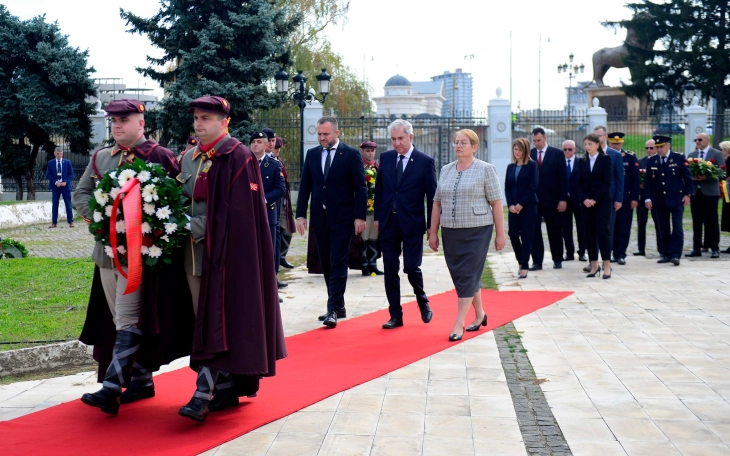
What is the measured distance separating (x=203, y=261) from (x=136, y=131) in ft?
3.55

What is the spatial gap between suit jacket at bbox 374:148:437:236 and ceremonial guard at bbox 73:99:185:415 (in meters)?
3.13

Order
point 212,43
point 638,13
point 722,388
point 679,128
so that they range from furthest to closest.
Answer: point 638,13 → point 679,128 → point 212,43 → point 722,388

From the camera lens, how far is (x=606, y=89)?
175 feet

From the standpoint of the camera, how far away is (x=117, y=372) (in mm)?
5449

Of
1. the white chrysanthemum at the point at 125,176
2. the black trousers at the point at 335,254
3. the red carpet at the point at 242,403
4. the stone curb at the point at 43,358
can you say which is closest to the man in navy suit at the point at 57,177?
the black trousers at the point at 335,254

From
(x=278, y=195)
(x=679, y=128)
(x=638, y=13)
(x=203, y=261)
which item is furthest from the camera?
(x=638, y=13)

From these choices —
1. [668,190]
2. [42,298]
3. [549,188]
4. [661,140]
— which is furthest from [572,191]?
A: [42,298]

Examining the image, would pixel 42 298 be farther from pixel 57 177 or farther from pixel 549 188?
pixel 57 177

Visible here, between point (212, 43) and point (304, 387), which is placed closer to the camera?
point (304, 387)

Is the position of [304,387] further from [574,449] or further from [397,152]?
[397,152]

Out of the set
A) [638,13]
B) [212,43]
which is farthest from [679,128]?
[212,43]

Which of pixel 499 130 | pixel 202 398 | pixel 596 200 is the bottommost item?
pixel 202 398

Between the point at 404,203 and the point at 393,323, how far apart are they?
1222 mm

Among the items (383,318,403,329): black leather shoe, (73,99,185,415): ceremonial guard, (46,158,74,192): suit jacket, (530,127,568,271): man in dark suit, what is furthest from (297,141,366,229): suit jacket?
(46,158,74,192): suit jacket
